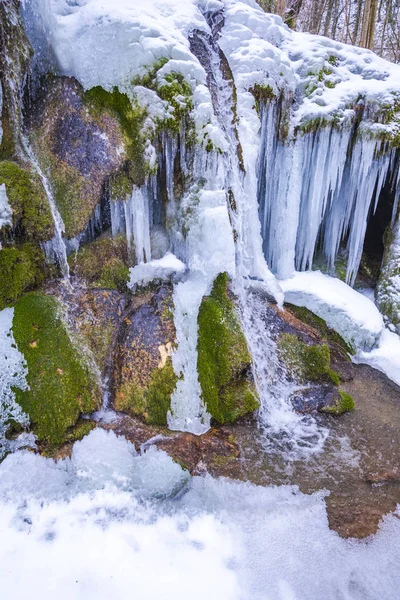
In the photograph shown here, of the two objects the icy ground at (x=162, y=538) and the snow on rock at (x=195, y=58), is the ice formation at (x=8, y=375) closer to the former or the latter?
the icy ground at (x=162, y=538)

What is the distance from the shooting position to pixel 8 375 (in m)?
4.09

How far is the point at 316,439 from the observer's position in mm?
4562

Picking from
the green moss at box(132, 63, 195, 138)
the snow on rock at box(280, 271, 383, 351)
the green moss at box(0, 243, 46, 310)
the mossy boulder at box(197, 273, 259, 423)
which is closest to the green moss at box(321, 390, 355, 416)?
the mossy boulder at box(197, 273, 259, 423)

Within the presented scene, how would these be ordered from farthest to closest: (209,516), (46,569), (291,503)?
(291,503), (209,516), (46,569)

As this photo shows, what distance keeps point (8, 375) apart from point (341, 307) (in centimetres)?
502

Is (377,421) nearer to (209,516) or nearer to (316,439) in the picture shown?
(316,439)

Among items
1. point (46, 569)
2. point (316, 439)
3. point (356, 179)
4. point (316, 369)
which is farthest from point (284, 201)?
point (46, 569)

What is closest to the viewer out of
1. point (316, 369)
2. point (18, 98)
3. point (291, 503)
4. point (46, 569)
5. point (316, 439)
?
point (46, 569)

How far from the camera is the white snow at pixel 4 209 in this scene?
172 inches

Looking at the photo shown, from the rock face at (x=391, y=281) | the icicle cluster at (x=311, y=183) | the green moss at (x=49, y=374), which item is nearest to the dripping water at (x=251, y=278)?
the icicle cluster at (x=311, y=183)

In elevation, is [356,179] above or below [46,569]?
above

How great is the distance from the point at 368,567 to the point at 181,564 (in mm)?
1480

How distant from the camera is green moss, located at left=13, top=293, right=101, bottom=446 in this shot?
158 inches

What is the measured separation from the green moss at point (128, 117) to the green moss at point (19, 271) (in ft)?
5.13
